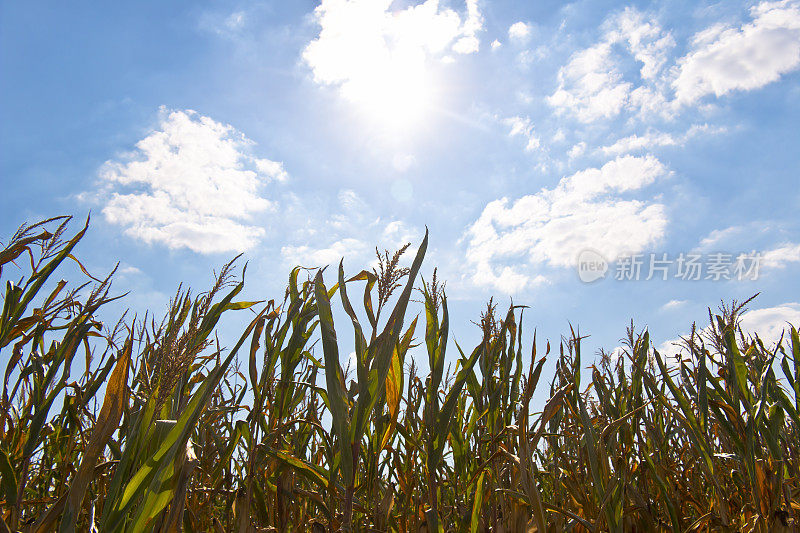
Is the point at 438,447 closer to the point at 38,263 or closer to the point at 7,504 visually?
the point at 7,504

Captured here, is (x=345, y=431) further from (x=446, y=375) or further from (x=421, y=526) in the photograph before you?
(x=446, y=375)

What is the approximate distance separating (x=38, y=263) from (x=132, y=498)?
1.17m

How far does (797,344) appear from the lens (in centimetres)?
177

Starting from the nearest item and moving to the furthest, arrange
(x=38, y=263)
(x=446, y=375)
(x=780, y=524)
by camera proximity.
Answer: (x=780, y=524)
(x=38, y=263)
(x=446, y=375)

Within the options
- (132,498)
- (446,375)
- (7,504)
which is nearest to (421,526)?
(446,375)

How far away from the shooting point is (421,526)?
1504 millimetres

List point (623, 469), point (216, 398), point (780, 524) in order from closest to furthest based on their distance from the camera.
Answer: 1. point (780, 524)
2. point (623, 469)
3. point (216, 398)

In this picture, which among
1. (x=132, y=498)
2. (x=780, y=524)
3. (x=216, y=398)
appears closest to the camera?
(x=132, y=498)

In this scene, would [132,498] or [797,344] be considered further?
[797,344]

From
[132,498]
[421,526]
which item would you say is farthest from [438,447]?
[132,498]

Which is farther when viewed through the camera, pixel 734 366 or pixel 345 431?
pixel 734 366

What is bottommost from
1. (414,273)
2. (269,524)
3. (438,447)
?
(269,524)

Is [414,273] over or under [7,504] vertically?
over

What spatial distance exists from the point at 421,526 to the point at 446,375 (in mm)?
831
